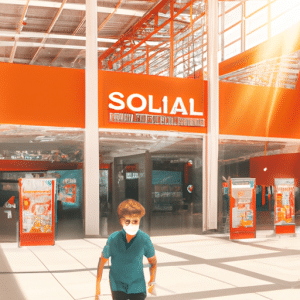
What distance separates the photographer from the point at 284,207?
1102 centimetres

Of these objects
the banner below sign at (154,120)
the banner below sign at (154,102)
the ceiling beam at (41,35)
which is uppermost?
the ceiling beam at (41,35)

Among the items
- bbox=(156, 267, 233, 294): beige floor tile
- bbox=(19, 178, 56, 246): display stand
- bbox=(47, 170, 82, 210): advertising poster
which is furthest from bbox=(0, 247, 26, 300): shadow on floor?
bbox=(47, 170, 82, 210): advertising poster

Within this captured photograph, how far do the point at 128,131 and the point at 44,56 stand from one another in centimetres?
293

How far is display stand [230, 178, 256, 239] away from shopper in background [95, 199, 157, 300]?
7439 millimetres

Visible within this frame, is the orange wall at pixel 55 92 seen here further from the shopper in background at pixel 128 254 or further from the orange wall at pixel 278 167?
the shopper in background at pixel 128 254

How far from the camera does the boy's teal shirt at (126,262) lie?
10.2 ft

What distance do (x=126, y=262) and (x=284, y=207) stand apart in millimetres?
8774

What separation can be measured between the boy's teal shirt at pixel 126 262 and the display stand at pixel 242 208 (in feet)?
24.4

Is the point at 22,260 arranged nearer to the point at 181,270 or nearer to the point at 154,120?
the point at 181,270

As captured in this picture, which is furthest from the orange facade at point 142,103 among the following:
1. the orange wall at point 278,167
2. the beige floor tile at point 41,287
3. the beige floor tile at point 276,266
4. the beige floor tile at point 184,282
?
the beige floor tile at point 184,282

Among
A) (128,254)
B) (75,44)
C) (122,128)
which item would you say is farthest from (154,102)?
(128,254)

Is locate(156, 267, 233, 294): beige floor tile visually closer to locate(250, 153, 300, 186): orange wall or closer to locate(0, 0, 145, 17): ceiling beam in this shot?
locate(250, 153, 300, 186): orange wall

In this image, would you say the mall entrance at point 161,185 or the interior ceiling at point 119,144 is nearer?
the interior ceiling at point 119,144

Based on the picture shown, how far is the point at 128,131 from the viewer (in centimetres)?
1115
